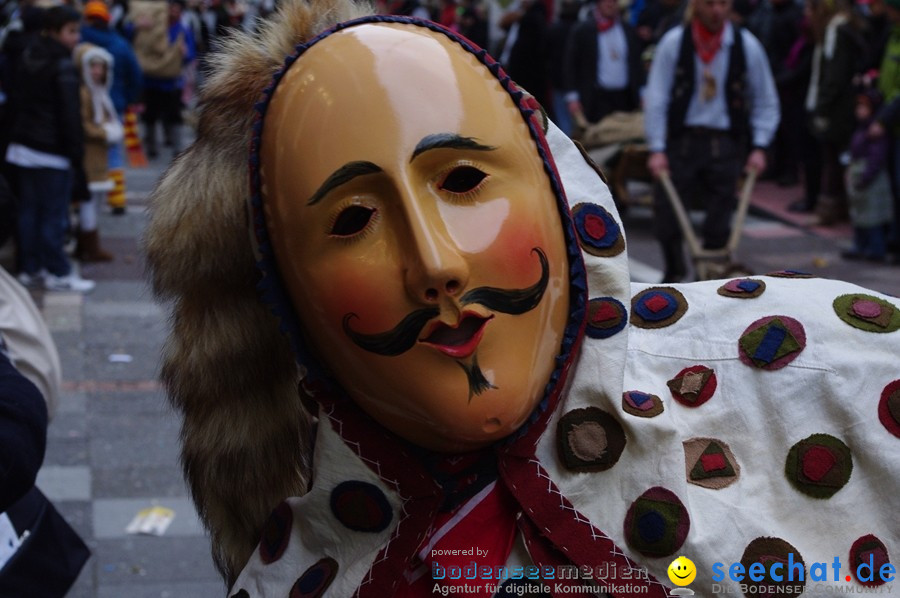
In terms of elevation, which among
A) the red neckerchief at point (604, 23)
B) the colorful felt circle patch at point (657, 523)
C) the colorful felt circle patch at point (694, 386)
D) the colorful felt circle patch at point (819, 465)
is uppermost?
the colorful felt circle patch at point (694, 386)

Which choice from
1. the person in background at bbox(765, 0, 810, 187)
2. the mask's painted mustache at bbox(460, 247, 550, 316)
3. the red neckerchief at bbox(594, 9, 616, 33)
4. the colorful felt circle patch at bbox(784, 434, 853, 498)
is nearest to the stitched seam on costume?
the colorful felt circle patch at bbox(784, 434, 853, 498)

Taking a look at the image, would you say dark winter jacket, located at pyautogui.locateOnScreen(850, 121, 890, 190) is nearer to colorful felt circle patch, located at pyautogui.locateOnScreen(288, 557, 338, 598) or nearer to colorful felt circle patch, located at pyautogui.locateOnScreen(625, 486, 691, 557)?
colorful felt circle patch, located at pyautogui.locateOnScreen(625, 486, 691, 557)

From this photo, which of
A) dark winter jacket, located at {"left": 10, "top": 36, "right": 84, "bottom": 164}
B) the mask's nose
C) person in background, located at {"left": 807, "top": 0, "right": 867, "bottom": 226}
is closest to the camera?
the mask's nose

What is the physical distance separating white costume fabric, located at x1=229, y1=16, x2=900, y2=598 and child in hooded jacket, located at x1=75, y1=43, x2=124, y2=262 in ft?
24.1

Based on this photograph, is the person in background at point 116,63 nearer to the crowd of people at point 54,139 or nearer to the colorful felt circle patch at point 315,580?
the crowd of people at point 54,139

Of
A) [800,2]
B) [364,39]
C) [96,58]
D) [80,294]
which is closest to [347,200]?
[364,39]

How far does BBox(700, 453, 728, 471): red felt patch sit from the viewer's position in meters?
1.90

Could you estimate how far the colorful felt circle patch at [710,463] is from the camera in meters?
1.89

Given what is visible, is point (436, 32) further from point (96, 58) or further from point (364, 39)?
point (96, 58)

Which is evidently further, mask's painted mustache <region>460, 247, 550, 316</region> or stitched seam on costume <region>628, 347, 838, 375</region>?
stitched seam on costume <region>628, 347, 838, 375</region>

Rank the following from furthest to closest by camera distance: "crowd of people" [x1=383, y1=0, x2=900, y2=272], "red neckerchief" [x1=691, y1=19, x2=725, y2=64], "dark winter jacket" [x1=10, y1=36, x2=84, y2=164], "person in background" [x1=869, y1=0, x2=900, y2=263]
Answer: "person in background" [x1=869, y1=0, x2=900, y2=263]
"dark winter jacket" [x1=10, y1=36, x2=84, y2=164]
"crowd of people" [x1=383, y1=0, x2=900, y2=272]
"red neckerchief" [x1=691, y1=19, x2=725, y2=64]

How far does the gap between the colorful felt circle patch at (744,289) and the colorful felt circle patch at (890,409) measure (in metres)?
0.28

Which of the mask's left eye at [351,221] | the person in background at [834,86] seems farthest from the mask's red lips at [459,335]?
the person in background at [834,86]

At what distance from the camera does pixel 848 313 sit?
6.50ft
